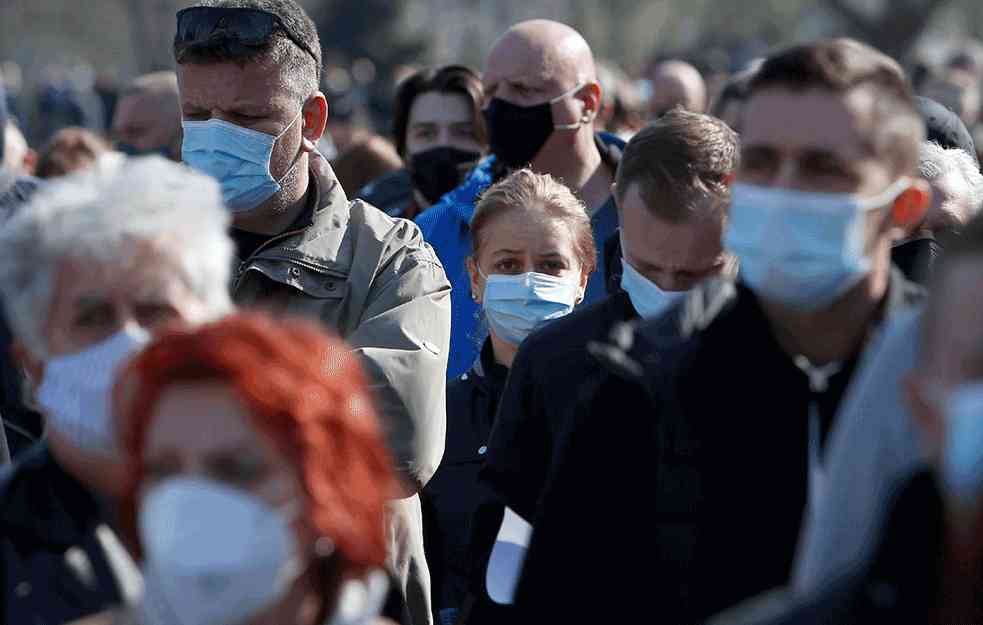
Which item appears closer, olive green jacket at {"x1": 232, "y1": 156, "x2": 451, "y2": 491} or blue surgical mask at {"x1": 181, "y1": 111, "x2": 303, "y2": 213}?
olive green jacket at {"x1": 232, "y1": 156, "x2": 451, "y2": 491}

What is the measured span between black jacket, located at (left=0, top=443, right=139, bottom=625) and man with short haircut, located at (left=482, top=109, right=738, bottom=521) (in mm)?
1140

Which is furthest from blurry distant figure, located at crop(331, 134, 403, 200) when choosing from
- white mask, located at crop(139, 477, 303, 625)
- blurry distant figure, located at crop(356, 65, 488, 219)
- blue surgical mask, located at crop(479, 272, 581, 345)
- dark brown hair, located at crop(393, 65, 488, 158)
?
white mask, located at crop(139, 477, 303, 625)

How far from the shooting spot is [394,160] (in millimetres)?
9688

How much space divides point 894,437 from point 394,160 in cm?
696

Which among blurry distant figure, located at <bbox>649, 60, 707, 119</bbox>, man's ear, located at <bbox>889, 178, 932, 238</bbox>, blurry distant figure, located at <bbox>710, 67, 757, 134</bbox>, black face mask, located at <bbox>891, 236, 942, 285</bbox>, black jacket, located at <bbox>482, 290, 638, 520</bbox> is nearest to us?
man's ear, located at <bbox>889, 178, 932, 238</bbox>

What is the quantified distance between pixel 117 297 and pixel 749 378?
3.94 ft

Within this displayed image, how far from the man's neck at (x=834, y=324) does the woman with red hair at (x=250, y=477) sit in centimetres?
93

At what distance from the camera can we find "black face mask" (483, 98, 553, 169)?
722 centimetres

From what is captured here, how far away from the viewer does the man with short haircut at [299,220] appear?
4.67 meters

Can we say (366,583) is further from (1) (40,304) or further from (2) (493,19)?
(2) (493,19)

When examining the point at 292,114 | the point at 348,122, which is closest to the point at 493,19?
the point at 348,122

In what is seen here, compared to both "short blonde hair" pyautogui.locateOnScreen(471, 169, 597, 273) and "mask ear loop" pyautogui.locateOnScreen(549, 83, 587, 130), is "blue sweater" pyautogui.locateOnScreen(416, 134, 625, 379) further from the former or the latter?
"short blonde hair" pyautogui.locateOnScreen(471, 169, 597, 273)

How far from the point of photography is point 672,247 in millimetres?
4324

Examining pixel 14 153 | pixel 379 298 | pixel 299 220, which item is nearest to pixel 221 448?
pixel 379 298
